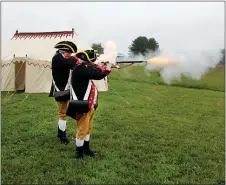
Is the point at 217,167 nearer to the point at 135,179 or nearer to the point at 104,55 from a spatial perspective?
the point at 135,179

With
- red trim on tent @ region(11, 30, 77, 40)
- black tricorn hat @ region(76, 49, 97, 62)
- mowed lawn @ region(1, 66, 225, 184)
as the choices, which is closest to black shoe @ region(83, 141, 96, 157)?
mowed lawn @ region(1, 66, 225, 184)

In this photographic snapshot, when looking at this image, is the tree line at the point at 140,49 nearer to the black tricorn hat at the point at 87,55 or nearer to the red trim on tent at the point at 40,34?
the black tricorn hat at the point at 87,55

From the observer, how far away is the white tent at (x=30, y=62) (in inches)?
595

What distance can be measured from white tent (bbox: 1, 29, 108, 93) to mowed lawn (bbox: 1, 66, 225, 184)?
4052 mm

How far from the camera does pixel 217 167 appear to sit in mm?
5387

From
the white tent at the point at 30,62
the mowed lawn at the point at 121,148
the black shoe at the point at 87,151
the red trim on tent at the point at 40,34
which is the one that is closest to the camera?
Result: the mowed lawn at the point at 121,148

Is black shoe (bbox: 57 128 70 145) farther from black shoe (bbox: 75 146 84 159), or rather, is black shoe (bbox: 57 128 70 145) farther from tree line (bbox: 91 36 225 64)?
tree line (bbox: 91 36 225 64)

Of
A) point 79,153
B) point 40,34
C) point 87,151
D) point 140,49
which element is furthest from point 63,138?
point 40,34

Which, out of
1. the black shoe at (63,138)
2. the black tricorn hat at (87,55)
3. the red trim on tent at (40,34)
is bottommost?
A: the black shoe at (63,138)

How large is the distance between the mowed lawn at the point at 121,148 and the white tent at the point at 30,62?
4052 millimetres

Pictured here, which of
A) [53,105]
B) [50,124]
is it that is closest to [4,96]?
[53,105]

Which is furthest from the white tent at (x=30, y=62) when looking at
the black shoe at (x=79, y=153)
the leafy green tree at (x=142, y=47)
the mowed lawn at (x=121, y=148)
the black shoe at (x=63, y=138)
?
the black shoe at (x=79, y=153)

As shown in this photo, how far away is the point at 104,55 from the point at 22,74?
1067cm

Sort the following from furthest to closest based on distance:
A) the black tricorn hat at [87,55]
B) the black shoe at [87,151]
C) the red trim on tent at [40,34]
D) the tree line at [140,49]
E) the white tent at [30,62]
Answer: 1. the red trim on tent at [40,34]
2. the white tent at [30,62]
3. the tree line at [140,49]
4. the black shoe at [87,151]
5. the black tricorn hat at [87,55]
